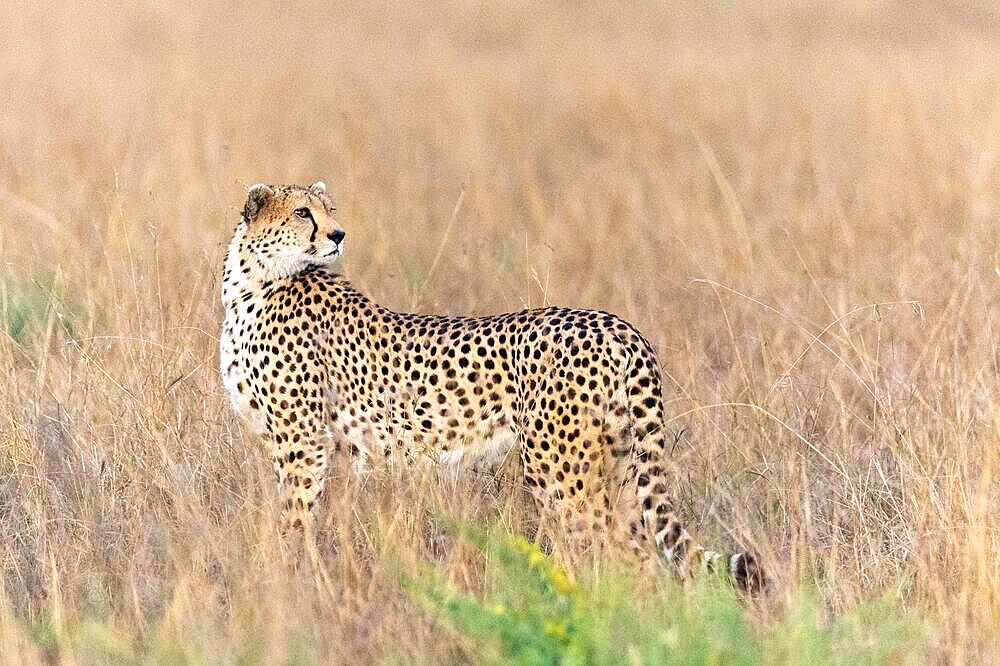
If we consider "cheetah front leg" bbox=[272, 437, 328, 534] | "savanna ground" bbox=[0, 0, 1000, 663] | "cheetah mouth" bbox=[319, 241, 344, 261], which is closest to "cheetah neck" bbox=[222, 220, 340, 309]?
"cheetah mouth" bbox=[319, 241, 344, 261]

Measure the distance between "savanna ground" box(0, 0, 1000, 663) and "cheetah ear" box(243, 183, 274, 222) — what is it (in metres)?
0.56

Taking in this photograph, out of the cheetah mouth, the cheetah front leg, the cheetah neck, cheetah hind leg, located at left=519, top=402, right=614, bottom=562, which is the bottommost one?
the cheetah front leg

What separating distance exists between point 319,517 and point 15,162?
12.7ft

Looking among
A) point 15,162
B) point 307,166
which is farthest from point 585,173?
point 15,162

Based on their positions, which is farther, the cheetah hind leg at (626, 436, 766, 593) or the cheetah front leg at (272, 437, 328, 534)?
the cheetah front leg at (272, 437, 328, 534)

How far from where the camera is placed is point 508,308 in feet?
18.1

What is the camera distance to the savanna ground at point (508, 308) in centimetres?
317

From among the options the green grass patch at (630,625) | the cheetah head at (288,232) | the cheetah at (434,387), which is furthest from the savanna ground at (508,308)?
the cheetah head at (288,232)

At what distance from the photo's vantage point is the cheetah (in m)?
3.46

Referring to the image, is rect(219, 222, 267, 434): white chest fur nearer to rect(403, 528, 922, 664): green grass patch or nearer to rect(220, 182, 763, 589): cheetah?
rect(220, 182, 763, 589): cheetah

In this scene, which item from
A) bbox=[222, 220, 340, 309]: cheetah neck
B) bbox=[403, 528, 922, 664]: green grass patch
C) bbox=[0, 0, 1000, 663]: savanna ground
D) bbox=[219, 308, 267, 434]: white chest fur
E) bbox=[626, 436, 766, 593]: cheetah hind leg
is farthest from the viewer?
bbox=[222, 220, 340, 309]: cheetah neck

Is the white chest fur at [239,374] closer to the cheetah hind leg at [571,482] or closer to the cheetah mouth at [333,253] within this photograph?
the cheetah mouth at [333,253]

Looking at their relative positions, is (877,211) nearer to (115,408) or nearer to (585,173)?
Result: (585,173)

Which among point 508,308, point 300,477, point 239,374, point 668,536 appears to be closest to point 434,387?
point 300,477
